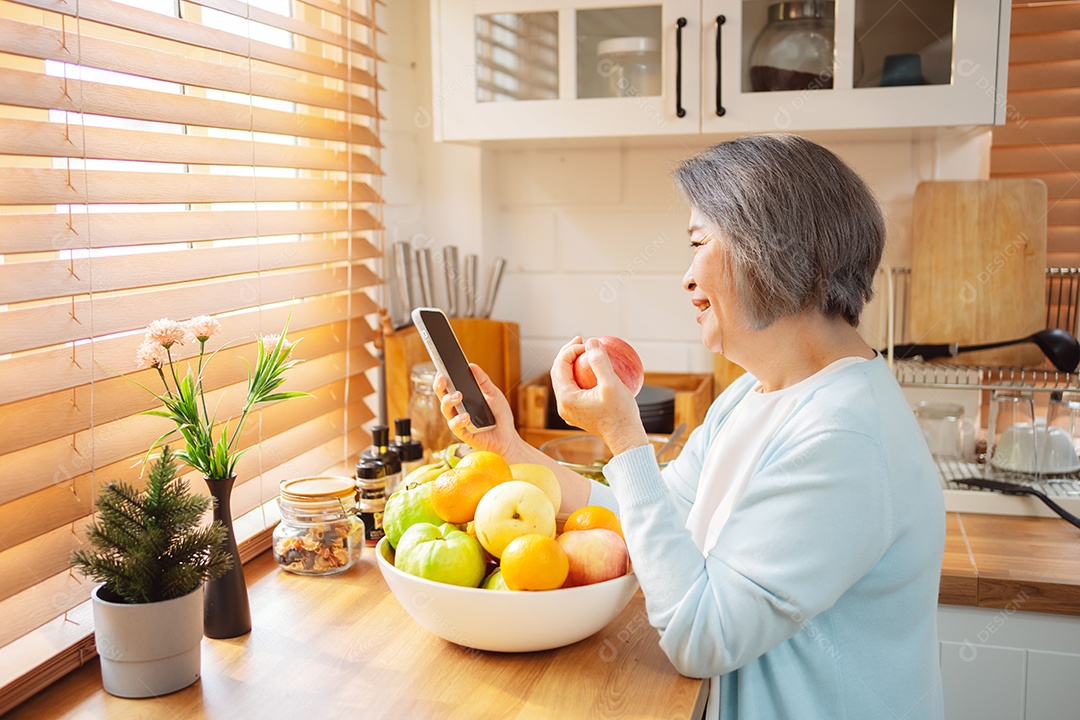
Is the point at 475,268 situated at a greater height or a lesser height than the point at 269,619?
greater

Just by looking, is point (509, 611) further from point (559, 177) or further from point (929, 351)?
point (559, 177)

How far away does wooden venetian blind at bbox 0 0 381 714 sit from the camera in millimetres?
1117

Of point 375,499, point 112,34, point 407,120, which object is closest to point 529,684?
point 375,499

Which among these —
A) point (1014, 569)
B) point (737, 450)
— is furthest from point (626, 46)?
point (1014, 569)

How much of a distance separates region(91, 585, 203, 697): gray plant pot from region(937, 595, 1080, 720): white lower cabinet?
1180 mm

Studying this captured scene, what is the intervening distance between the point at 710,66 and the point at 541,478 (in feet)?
3.25

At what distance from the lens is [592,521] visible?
1247mm

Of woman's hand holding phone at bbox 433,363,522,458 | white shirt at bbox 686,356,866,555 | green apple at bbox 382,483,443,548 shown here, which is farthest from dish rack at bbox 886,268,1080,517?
green apple at bbox 382,483,443,548

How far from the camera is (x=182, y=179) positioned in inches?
55.7

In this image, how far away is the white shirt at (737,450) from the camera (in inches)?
47.1

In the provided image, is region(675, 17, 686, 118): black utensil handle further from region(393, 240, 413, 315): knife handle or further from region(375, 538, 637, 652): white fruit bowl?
region(375, 538, 637, 652): white fruit bowl

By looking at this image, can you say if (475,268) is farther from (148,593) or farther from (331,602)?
(148,593)

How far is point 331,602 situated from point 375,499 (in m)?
0.26

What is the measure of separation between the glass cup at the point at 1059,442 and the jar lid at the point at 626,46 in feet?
3.39
